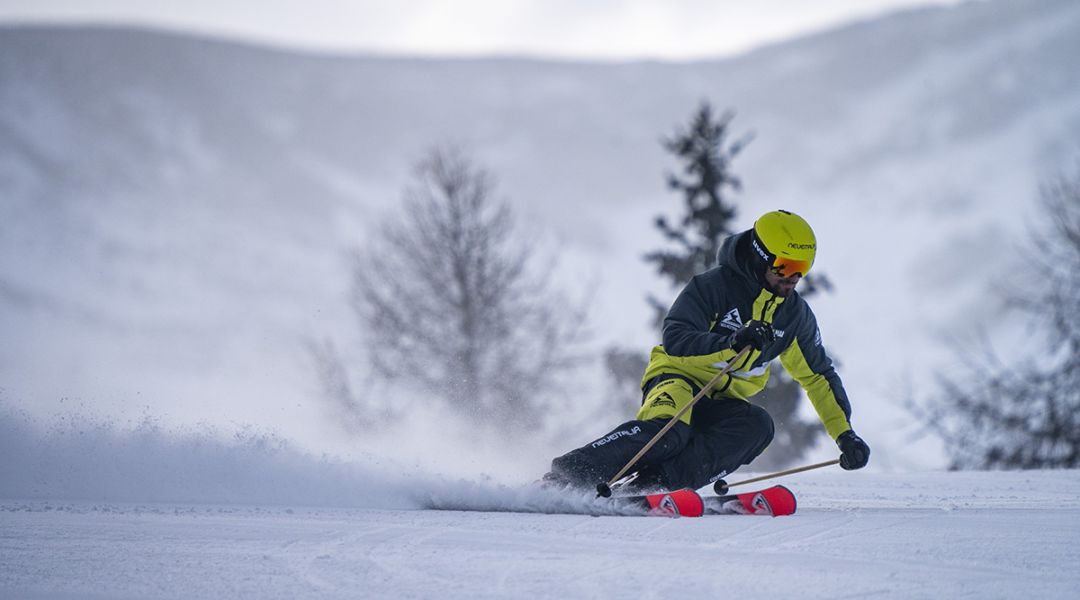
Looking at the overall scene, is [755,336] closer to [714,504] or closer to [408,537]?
[714,504]

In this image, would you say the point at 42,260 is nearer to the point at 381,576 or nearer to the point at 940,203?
the point at 940,203

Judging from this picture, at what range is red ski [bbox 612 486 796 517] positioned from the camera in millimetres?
5090

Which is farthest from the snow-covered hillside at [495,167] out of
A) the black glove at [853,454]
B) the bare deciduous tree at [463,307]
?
the black glove at [853,454]

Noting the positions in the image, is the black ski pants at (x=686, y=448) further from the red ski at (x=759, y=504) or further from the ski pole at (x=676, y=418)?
the red ski at (x=759, y=504)

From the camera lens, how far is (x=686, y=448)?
595 cm

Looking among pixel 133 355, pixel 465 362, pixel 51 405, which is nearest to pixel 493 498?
pixel 51 405

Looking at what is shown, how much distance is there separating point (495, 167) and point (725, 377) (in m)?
57.5

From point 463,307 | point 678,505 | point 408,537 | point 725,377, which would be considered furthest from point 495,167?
point 408,537

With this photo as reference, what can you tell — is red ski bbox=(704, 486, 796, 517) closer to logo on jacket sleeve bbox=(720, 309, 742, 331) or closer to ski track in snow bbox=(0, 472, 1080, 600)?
ski track in snow bbox=(0, 472, 1080, 600)

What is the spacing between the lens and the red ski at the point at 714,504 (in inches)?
200

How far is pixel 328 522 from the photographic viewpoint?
15.0 ft

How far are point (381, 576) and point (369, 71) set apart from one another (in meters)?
75.7

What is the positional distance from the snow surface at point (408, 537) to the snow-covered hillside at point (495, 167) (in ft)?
62.4

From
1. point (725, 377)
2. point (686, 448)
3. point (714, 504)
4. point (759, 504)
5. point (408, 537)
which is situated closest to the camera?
point (408, 537)
